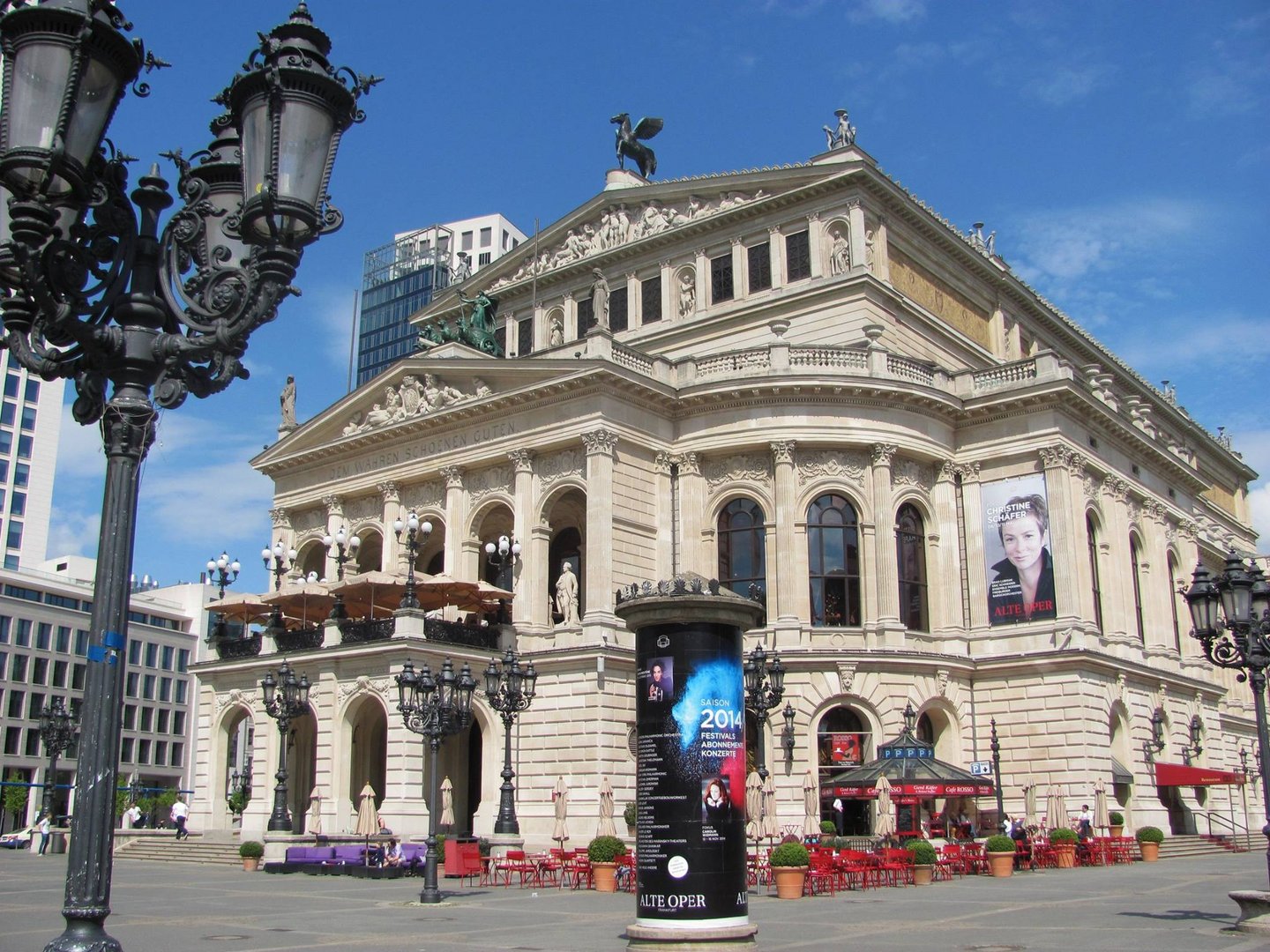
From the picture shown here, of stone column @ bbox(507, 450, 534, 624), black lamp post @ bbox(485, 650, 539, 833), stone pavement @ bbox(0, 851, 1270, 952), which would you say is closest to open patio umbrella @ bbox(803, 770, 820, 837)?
stone pavement @ bbox(0, 851, 1270, 952)

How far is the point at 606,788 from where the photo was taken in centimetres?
3853

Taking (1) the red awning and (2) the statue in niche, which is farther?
(2) the statue in niche

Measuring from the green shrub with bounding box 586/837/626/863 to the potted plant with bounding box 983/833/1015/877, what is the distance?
9755 millimetres

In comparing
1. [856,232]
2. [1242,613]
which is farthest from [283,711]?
[856,232]

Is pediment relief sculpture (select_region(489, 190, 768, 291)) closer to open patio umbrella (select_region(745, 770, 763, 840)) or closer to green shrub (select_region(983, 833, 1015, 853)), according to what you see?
open patio umbrella (select_region(745, 770, 763, 840))

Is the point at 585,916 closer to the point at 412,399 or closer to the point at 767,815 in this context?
the point at 767,815

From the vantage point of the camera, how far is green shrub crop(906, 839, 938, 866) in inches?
1157

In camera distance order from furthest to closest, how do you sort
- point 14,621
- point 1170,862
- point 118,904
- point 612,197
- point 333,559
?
1. point 14,621
2. point 612,197
3. point 333,559
4. point 1170,862
5. point 118,904

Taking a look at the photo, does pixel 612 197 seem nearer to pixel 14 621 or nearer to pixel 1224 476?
pixel 1224 476

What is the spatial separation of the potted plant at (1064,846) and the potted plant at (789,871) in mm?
12360

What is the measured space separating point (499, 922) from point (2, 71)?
16.2 metres

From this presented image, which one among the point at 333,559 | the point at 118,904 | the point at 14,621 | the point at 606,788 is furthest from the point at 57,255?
the point at 14,621

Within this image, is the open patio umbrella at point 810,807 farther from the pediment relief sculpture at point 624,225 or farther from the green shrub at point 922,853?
the pediment relief sculpture at point 624,225

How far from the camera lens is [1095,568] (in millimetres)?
45719
